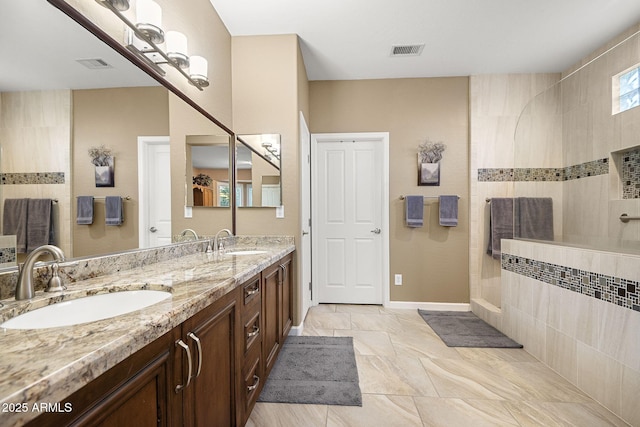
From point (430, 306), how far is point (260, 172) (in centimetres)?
248

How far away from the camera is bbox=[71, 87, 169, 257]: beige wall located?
116 centimetres

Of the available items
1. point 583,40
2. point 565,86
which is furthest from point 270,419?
point 583,40

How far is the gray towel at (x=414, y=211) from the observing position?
10.7 feet

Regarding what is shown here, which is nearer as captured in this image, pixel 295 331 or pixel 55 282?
pixel 55 282

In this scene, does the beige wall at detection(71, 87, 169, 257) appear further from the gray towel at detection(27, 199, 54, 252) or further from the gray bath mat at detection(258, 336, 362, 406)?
the gray bath mat at detection(258, 336, 362, 406)

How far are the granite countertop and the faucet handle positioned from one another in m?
0.03

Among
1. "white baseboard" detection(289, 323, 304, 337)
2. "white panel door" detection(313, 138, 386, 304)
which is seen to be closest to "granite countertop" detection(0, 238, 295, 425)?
"white baseboard" detection(289, 323, 304, 337)

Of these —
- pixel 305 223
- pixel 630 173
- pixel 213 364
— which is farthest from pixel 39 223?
pixel 630 173

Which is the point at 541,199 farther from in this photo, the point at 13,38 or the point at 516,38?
the point at 13,38

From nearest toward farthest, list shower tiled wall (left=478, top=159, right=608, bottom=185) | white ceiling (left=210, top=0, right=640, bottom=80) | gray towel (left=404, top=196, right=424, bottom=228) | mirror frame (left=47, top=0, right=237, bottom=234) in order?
mirror frame (left=47, top=0, right=237, bottom=234), shower tiled wall (left=478, top=159, right=608, bottom=185), white ceiling (left=210, top=0, right=640, bottom=80), gray towel (left=404, top=196, right=424, bottom=228)

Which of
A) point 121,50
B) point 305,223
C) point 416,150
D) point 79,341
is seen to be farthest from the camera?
point 416,150

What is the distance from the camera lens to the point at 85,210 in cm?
119

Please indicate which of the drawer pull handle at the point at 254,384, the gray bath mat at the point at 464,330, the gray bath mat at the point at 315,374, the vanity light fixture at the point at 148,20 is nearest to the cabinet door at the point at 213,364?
the drawer pull handle at the point at 254,384

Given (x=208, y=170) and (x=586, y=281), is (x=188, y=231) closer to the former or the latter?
(x=208, y=170)
